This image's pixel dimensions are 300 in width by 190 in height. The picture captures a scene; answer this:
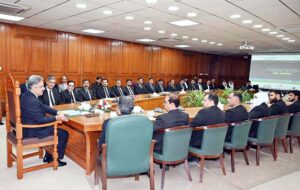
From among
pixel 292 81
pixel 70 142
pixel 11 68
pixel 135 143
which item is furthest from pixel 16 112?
pixel 292 81

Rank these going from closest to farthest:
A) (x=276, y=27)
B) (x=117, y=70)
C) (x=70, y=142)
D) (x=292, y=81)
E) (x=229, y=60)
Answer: (x=70, y=142) → (x=276, y=27) → (x=117, y=70) → (x=292, y=81) → (x=229, y=60)

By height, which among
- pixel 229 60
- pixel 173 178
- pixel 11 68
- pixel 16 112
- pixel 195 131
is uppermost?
pixel 229 60

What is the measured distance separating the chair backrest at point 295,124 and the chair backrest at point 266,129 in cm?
100

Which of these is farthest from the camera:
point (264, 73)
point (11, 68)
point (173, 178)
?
point (264, 73)

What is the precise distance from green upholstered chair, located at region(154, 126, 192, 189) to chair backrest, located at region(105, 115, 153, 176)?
35 cm

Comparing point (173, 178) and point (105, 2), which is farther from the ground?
point (105, 2)

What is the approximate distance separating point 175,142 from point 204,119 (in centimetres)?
65

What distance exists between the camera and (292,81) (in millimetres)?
12000

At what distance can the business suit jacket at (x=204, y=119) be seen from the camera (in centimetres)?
326

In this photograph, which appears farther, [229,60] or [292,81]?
[229,60]

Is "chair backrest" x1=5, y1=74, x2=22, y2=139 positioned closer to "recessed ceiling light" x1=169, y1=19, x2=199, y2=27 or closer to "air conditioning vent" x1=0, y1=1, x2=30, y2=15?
"air conditioning vent" x1=0, y1=1, x2=30, y2=15

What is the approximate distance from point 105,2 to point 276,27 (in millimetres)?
4280

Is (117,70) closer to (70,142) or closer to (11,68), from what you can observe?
(11,68)

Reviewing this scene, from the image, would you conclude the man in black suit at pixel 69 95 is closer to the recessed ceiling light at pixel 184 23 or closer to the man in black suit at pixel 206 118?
the recessed ceiling light at pixel 184 23
